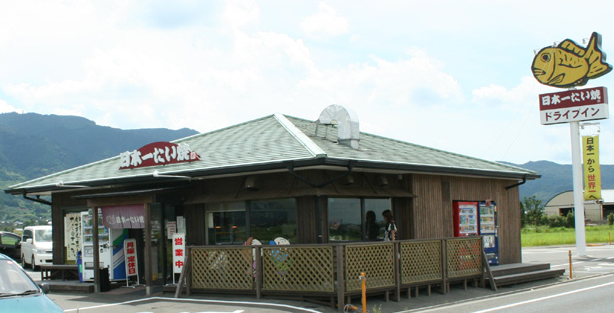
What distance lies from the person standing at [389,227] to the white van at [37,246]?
15.1 metres

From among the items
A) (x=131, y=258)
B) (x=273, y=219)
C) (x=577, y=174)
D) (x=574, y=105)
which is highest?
(x=574, y=105)

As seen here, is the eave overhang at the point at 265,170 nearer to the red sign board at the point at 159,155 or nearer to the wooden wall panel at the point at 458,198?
the red sign board at the point at 159,155

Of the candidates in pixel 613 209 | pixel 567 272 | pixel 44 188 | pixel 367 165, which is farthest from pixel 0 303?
pixel 613 209

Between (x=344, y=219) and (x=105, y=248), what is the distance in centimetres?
674

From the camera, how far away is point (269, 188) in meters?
15.1

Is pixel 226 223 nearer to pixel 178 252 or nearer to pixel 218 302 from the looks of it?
pixel 178 252

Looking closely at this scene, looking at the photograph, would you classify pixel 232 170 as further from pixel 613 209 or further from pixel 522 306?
pixel 613 209

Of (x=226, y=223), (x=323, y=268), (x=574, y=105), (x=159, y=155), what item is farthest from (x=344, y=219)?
(x=574, y=105)

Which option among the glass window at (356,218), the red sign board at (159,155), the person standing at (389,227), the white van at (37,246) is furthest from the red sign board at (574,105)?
the white van at (37,246)

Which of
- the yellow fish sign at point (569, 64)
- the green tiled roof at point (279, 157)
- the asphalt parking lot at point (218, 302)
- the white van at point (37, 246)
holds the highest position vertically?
the yellow fish sign at point (569, 64)

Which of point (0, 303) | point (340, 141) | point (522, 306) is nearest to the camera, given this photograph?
point (0, 303)

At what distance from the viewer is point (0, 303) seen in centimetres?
805

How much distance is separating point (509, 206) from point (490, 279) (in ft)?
17.3

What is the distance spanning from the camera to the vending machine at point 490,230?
19281 millimetres
